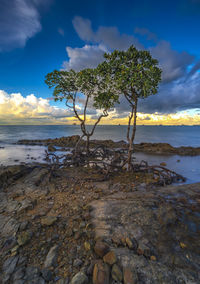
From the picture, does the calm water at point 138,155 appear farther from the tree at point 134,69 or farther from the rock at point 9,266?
the rock at point 9,266

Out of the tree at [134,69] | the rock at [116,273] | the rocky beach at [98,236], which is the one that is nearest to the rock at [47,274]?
the rocky beach at [98,236]

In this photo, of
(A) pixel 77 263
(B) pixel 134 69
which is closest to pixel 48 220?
(A) pixel 77 263

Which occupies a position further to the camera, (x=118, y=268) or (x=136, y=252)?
(x=136, y=252)

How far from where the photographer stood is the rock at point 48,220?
5.62 metres

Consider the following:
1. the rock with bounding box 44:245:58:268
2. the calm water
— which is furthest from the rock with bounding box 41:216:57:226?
the calm water

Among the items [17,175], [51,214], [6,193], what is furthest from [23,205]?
[17,175]

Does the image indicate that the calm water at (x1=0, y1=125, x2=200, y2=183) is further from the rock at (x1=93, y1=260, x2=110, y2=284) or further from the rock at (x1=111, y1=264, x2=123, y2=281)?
the rock at (x1=93, y1=260, x2=110, y2=284)

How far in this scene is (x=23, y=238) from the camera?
4879 millimetres

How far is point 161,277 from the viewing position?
3.54 meters

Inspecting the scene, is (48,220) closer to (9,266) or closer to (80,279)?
(9,266)

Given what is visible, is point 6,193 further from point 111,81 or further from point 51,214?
point 111,81

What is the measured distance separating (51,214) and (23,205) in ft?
5.56

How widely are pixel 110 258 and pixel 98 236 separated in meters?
0.98

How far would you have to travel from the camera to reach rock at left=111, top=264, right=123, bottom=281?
361 cm
